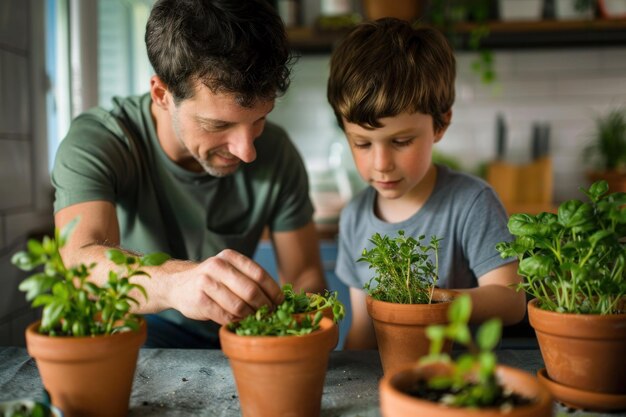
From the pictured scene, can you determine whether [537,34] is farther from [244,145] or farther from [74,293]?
[74,293]

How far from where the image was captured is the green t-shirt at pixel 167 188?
155cm

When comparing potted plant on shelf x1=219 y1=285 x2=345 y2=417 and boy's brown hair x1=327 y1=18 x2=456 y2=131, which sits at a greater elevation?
boy's brown hair x1=327 y1=18 x2=456 y2=131

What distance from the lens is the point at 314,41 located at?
3383 mm

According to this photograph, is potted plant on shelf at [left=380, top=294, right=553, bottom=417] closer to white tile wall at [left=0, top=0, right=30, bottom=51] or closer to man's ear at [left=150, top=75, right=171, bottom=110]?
man's ear at [left=150, top=75, right=171, bottom=110]

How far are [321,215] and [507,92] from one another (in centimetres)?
133

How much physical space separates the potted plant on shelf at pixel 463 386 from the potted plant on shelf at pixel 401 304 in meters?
0.27

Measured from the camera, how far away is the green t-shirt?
1.55 metres

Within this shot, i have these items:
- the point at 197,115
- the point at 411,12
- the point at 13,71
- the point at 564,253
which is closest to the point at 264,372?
the point at 564,253

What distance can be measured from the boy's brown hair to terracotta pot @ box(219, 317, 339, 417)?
27.6 inches

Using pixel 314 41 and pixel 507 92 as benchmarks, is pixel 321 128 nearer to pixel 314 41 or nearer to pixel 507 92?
pixel 314 41

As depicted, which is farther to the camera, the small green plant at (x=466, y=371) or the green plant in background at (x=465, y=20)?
the green plant in background at (x=465, y=20)

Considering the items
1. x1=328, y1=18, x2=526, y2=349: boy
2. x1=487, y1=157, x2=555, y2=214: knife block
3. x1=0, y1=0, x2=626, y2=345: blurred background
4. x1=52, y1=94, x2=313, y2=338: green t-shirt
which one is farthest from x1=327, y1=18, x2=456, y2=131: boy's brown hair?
x1=487, y1=157, x2=555, y2=214: knife block

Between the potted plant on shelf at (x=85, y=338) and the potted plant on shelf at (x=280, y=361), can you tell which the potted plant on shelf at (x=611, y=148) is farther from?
the potted plant on shelf at (x=85, y=338)

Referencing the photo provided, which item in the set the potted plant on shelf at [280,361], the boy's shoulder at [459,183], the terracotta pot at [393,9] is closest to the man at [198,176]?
the potted plant on shelf at [280,361]
